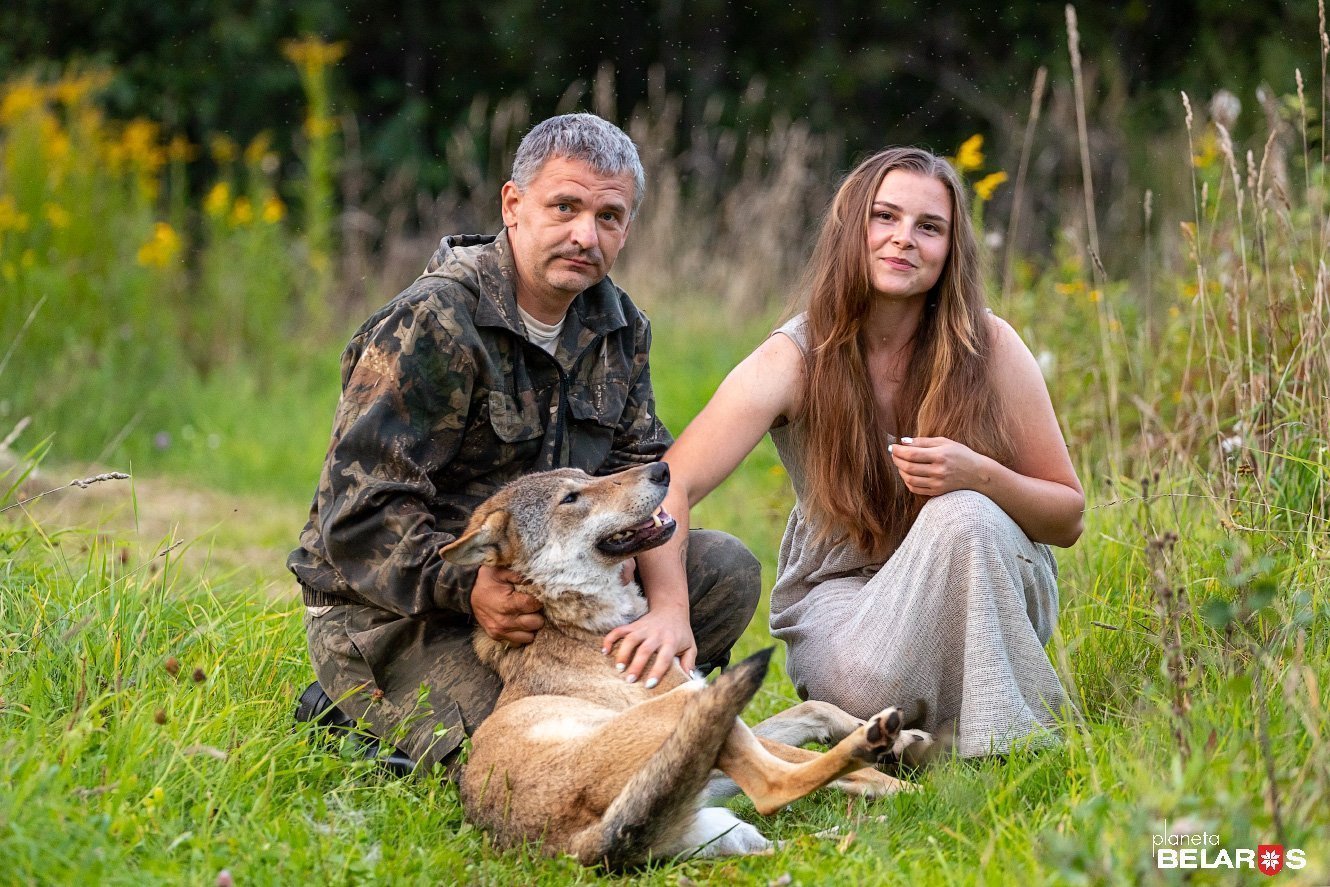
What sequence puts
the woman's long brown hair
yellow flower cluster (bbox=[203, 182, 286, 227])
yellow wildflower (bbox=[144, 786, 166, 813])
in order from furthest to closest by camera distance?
yellow flower cluster (bbox=[203, 182, 286, 227]) < the woman's long brown hair < yellow wildflower (bbox=[144, 786, 166, 813])

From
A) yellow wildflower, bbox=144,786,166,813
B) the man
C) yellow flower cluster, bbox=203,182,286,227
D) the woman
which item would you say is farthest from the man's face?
yellow flower cluster, bbox=203,182,286,227

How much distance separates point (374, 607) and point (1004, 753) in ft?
6.16

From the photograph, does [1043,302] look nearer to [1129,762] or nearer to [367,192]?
[1129,762]

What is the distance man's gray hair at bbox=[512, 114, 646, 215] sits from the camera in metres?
3.88

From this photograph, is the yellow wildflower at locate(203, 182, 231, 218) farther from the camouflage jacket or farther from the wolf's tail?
the wolf's tail

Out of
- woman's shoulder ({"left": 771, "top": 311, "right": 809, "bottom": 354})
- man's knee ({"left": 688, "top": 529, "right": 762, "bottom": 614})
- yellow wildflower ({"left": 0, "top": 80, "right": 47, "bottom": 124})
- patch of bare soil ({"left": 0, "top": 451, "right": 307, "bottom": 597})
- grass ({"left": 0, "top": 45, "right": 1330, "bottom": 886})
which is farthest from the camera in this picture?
yellow wildflower ({"left": 0, "top": 80, "right": 47, "bottom": 124})

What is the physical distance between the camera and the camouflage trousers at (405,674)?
3703mm

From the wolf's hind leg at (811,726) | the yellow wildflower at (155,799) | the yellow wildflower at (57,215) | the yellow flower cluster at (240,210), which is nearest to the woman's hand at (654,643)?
the wolf's hind leg at (811,726)

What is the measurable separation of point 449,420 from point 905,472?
4.49ft

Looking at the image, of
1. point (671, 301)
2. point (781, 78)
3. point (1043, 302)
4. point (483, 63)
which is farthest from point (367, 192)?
point (1043, 302)

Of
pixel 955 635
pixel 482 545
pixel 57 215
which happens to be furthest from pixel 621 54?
pixel 955 635

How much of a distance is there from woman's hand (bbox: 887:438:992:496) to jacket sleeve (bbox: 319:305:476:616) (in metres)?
1.32

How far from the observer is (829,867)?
3.11 meters

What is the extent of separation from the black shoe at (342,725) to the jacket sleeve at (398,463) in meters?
0.36
